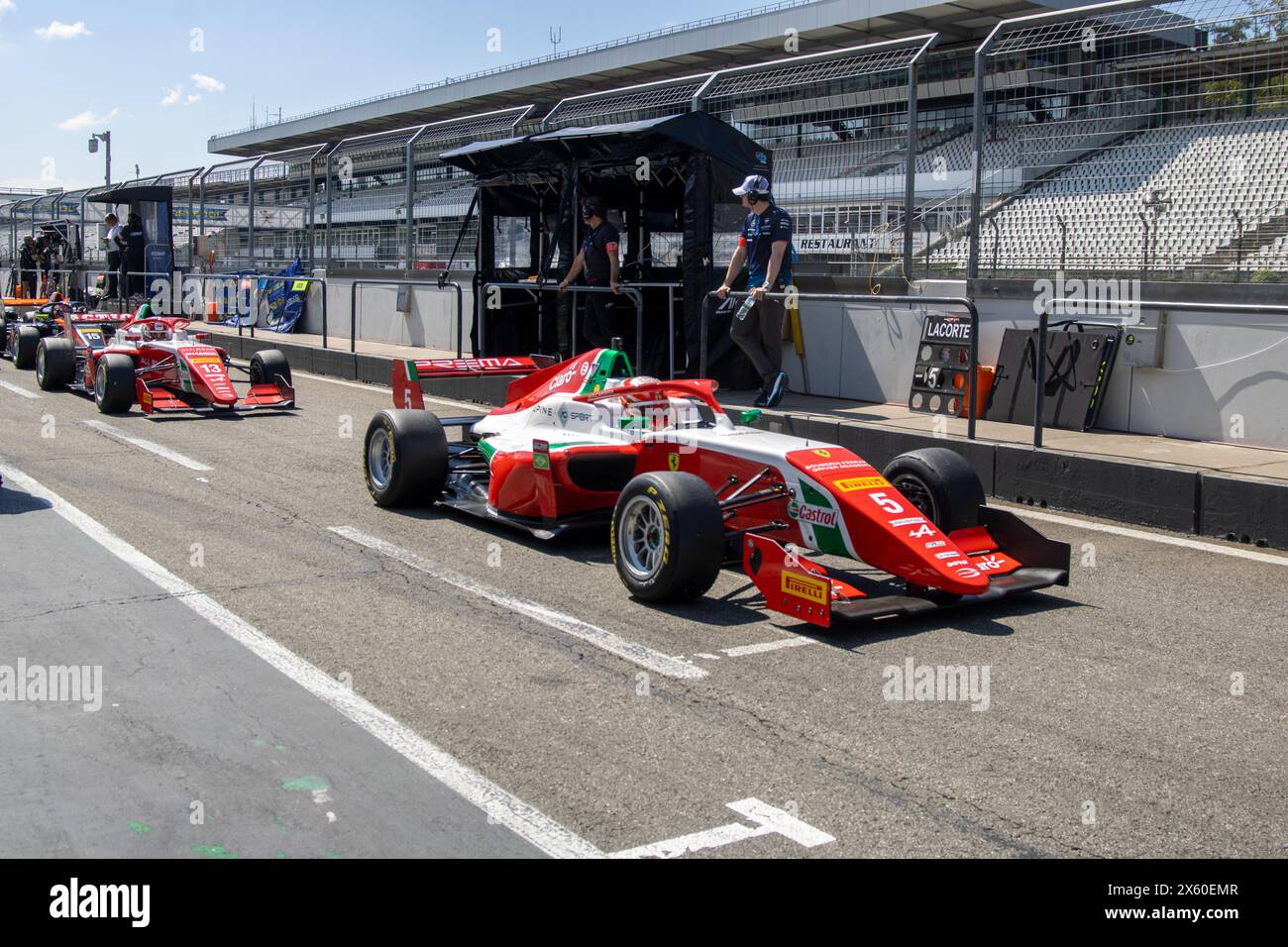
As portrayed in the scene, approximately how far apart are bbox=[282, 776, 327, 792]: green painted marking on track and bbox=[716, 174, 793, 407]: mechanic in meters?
8.08

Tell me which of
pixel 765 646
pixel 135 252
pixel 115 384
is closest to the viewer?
pixel 765 646

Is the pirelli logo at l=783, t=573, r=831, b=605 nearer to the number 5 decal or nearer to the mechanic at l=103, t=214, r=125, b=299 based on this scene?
the number 5 decal

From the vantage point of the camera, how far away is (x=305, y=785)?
3945 millimetres

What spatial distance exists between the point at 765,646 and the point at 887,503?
98 centimetres

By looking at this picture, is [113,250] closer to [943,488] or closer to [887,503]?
[943,488]

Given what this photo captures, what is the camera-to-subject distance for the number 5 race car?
5754 millimetres

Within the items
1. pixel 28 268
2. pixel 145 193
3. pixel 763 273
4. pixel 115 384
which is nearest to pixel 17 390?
pixel 115 384

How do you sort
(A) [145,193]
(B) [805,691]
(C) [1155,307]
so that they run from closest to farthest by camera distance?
(B) [805,691]
(C) [1155,307]
(A) [145,193]

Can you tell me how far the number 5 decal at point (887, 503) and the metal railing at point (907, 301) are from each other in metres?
3.25

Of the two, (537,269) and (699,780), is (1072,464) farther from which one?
(537,269)

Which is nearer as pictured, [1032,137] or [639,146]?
[1032,137]

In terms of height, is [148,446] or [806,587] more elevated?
[148,446]

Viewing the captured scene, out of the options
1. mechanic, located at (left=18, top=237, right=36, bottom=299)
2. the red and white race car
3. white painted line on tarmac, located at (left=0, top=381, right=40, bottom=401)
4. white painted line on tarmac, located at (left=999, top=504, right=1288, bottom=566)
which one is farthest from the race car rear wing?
mechanic, located at (left=18, top=237, right=36, bottom=299)
